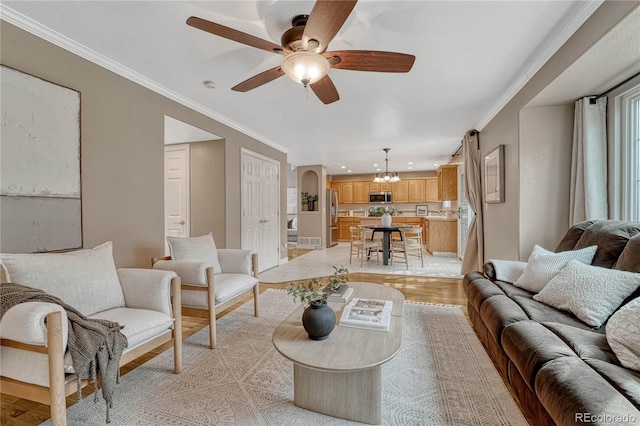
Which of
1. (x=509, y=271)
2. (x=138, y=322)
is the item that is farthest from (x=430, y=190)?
(x=138, y=322)

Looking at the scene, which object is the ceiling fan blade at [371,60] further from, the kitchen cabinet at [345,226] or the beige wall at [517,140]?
the kitchen cabinet at [345,226]

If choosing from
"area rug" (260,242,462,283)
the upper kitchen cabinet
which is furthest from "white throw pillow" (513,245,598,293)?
the upper kitchen cabinet

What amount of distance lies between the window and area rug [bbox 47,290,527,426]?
176cm

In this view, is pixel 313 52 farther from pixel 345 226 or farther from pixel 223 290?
pixel 345 226

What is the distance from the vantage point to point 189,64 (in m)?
2.50

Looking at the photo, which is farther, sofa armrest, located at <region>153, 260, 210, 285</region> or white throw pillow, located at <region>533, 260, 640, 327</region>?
sofa armrest, located at <region>153, 260, 210, 285</region>

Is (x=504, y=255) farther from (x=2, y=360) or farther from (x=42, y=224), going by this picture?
(x=42, y=224)

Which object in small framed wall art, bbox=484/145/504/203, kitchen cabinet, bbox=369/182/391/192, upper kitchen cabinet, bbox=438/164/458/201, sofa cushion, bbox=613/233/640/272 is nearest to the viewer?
sofa cushion, bbox=613/233/640/272

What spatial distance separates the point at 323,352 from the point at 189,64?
8.47 feet

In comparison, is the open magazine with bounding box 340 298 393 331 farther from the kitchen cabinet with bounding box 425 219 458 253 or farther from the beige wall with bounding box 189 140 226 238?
the kitchen cabinet with bounding box 425 219 458 253

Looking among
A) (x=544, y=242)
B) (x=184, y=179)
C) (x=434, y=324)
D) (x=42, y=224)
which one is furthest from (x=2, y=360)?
(x=544, y=242)

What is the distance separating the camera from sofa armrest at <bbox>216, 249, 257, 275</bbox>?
2892 mm

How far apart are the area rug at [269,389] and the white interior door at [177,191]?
7.71 feet

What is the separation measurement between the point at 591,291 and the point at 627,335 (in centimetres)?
52
